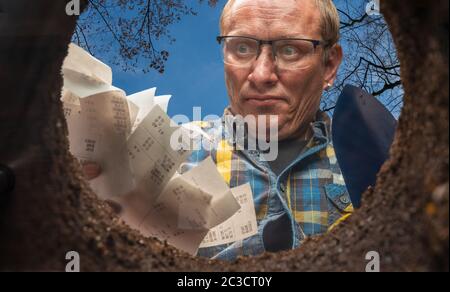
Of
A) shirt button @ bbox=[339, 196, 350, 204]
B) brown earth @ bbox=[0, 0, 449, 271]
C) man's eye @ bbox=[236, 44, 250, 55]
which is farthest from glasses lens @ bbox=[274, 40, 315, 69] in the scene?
brown earth @ bbox=[0, 0, 449, 271]

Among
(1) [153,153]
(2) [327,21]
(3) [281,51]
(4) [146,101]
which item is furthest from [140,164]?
→ (2) [327,21]

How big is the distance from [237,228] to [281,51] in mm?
702

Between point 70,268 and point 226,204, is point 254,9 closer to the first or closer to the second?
point 226,204

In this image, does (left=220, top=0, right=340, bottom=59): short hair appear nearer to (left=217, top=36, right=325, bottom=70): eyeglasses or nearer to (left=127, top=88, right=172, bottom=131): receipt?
(left=217, top=36, right=325, bottom=70): eyeglasses

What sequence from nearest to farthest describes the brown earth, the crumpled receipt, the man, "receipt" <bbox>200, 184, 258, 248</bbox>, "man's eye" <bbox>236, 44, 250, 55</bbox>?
1. the brown earth
2. the crumpled receipt
3. "receipt" <bbox>200, 184, 258, 248</bbox>
4. the man
5. "man's eye" <bbox>236, 44, 250, 55</bbox>

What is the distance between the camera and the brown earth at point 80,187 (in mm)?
A: 518

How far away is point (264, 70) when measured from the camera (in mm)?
1597

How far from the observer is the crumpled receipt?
3.07 feet

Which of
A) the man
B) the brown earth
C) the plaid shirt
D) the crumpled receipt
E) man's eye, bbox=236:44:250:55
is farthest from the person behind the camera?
man's eye, bbox=236:44:250:55

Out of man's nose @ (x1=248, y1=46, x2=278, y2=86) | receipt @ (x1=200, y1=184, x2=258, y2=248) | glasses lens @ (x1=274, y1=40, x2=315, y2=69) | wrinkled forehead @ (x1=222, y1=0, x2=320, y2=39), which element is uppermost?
wrinkled forehead @ (x1=222, y1=0, x2=320, y2=39)

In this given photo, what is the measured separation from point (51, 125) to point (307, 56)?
46.5 inches

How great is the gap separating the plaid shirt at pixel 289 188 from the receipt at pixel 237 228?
0.19m

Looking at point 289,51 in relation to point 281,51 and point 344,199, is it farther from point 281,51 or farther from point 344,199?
point 344,199

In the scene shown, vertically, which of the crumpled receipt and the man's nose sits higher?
the man's nose
